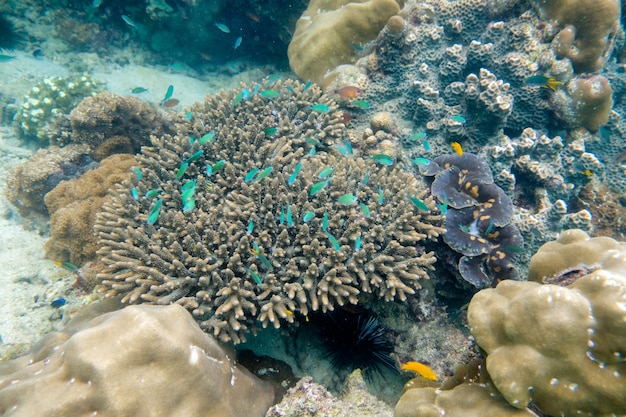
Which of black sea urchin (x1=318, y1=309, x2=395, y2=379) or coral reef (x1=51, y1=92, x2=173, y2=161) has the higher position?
black sea urchin (x1=318, y1=309, x2=395, y2=379)

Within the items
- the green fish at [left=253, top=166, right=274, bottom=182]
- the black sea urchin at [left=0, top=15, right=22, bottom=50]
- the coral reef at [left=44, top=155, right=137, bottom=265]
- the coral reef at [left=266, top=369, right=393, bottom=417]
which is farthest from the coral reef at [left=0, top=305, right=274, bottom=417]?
the black sea urchin at [left=0, top=15, right=22, bottom=50]

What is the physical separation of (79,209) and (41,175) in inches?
84.1

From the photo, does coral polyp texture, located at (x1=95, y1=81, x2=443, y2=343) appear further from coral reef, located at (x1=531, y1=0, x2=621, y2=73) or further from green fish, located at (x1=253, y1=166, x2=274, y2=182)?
coral reef, located at (x1=531, y1=0, x2=621, y2=73)

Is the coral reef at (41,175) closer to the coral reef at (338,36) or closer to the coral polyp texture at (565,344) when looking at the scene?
the coral reef at (338,36)

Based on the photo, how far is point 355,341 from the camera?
4023 mm

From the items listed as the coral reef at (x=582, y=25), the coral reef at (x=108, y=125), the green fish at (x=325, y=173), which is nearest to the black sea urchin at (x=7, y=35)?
the coral reef at (x=108, y=125)

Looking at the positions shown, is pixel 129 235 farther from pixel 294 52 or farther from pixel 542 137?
pixel 542 137

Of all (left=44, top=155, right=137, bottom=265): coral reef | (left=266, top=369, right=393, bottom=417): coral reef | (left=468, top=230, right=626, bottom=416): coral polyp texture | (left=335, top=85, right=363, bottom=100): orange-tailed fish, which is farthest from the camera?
(left=335, top=85, right=363, bottom=100): orange-tailed fish

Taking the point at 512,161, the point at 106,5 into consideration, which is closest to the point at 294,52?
the point at 512,161

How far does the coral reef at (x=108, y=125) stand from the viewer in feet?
21.7

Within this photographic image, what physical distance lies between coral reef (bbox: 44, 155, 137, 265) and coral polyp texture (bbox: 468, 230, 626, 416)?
16.7ft

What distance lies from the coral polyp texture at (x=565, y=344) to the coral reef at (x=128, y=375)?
2285 mm

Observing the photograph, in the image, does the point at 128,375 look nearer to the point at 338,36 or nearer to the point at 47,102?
the point at 338,36

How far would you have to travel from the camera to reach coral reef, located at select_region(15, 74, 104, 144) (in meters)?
8.36
